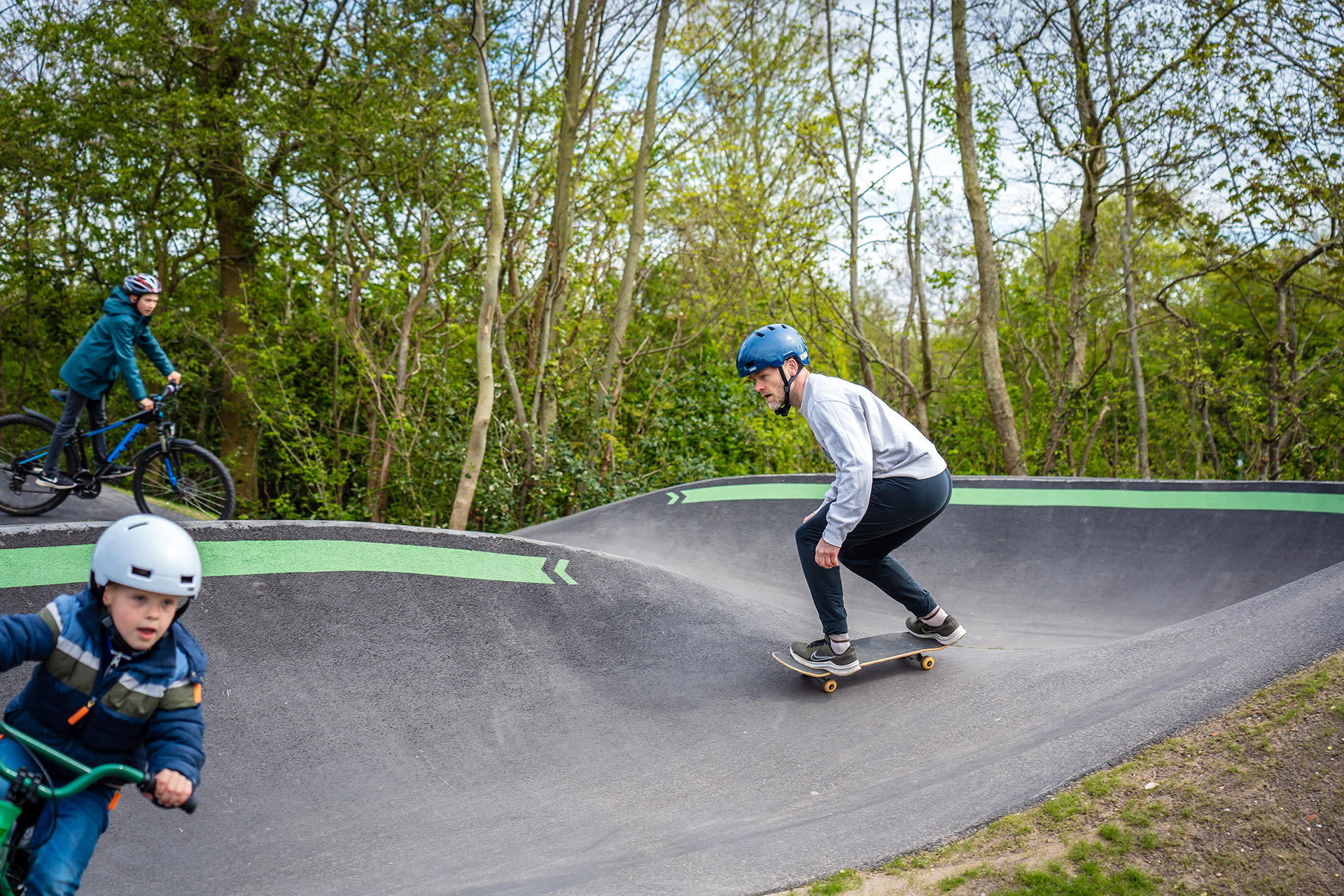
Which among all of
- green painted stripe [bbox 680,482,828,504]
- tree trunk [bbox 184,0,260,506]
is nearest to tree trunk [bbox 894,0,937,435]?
green painted stripe [bbox 680,482,828,504]

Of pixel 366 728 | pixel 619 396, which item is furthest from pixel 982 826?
pixel 619 396

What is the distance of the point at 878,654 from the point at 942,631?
17.5 inches

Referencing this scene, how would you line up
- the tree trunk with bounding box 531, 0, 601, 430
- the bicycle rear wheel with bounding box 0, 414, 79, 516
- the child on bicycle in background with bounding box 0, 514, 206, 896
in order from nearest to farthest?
the child on bicycle in background with bounding box 0, 514, 206, 896 → the bicycle rear wheel with bounding box 0, 414, 79, 516 → the tree trunk with bounding box 531, 0, 601, 430

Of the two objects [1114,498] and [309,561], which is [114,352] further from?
[1114,498]

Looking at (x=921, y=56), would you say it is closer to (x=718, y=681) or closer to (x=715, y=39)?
(x=715, y=39)

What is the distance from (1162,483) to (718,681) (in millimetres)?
4737

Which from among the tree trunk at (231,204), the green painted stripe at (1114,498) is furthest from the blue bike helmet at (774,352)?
the tree trunk at (231,204)

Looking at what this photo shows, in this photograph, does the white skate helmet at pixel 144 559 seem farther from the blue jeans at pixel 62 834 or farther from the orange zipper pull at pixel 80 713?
the blue jeans at pixel 62 834

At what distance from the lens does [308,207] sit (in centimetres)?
1184

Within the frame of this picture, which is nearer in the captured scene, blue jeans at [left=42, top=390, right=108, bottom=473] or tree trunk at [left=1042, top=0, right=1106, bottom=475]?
blue jeans at [left=42, top=390, right=108, bottom=473]

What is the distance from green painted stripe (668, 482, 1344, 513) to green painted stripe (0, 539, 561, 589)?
363cm

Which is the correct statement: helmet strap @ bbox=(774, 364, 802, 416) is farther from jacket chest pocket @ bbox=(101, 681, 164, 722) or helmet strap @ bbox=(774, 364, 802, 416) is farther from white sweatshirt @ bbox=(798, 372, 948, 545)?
jacket chest pocket @ bbox=(101, 681, 164, 722)

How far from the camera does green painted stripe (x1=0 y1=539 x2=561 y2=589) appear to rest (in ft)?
13.2

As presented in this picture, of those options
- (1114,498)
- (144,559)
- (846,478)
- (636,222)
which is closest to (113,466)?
(144,559)
